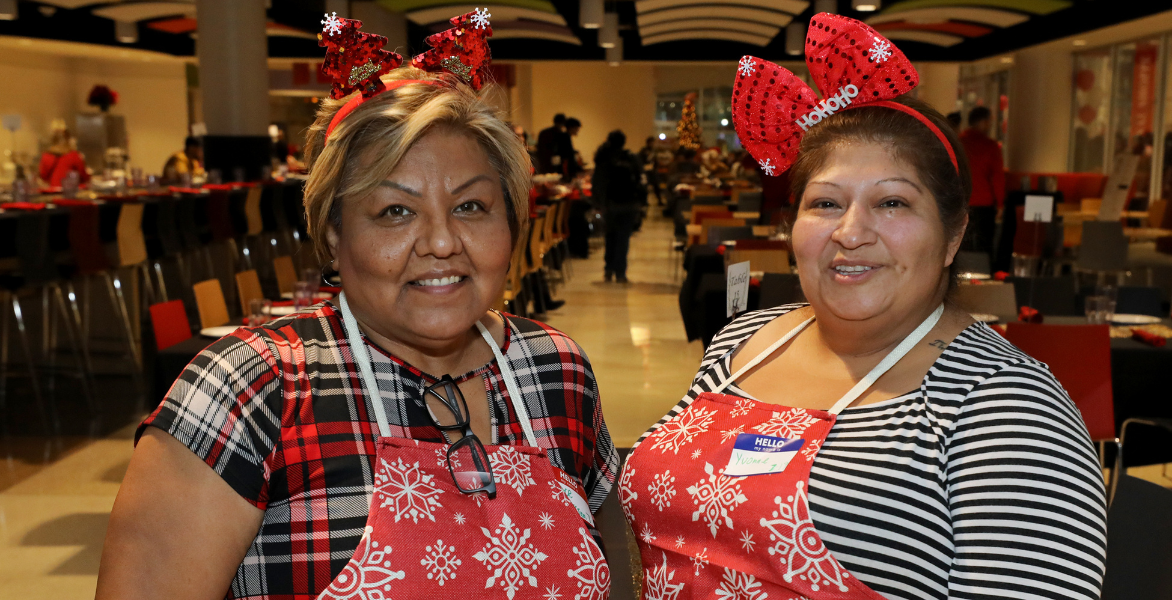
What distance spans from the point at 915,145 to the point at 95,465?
14.2 feet

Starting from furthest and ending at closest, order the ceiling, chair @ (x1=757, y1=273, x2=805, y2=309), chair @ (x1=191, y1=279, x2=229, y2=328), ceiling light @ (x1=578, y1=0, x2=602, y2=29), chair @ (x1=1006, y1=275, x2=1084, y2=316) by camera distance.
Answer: the ceiling < ceiling light @ (x1=578, y1=0, x2=602, y2=29) < chair @ (x1=1006, y1=275, x2=1084, y2=316) < chair @ (x1=757, y1=273, x2=805, y2=309) < chair @ (x1=191, y1=279, x2=229, y2=328)

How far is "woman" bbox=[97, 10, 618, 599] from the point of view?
1140 mm

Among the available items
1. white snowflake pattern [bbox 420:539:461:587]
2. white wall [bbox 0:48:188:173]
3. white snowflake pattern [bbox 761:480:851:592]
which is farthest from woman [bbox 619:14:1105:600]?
white wall [bbox 0:48:188:173]

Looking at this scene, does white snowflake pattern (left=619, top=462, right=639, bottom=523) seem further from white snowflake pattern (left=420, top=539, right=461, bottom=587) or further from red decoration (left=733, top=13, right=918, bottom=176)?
red decoration (left=733, top=13, right=918, bottom=176)

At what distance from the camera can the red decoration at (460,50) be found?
4.39 ft

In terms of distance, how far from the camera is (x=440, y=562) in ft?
3.93

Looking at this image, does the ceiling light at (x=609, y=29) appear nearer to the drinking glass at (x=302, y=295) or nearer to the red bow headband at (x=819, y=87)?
the drinking glass at (x=302, y=295)

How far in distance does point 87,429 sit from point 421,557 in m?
4.64

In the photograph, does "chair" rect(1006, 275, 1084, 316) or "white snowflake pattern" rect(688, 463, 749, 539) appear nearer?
"white snowflake pattern" rect(688, 463, 749, 539)

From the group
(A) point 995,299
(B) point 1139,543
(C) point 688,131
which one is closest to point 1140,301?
(A) point 995,299

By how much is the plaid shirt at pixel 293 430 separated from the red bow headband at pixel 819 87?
769 mm

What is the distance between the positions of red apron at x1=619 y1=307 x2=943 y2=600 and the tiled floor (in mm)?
341

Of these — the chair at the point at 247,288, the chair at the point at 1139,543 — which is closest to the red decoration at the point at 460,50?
the chair at the point at 1139,543

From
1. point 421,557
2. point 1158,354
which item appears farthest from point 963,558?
point 1158,354
